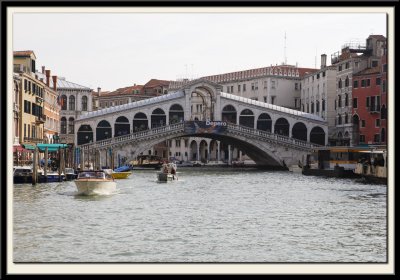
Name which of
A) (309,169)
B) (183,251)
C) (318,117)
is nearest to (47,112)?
(309,169)

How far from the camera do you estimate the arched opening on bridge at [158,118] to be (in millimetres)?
50562

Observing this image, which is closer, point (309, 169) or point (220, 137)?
point (309, 169)

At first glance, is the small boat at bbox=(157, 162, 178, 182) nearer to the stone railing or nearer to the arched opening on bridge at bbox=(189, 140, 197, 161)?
the stone railing

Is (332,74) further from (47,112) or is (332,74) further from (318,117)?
(47,112)

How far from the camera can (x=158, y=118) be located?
50.7 meters

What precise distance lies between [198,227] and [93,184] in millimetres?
8545

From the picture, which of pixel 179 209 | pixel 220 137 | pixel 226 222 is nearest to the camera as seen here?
pixel 226 222

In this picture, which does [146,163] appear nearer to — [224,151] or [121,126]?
[121,126]

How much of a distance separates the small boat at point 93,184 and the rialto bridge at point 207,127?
73.6 feet

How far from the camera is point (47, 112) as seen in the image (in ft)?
144

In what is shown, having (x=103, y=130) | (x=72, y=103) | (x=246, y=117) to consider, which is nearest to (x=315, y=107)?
(x=246, y=117)

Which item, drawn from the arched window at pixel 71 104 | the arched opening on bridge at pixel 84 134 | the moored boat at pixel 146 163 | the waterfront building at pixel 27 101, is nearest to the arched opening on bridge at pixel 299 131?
the moored boat at pixel 146 163

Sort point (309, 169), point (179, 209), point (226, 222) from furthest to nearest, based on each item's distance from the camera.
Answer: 1. point (309, 169)
2. point (179, 209)
3. point (226, 222)
